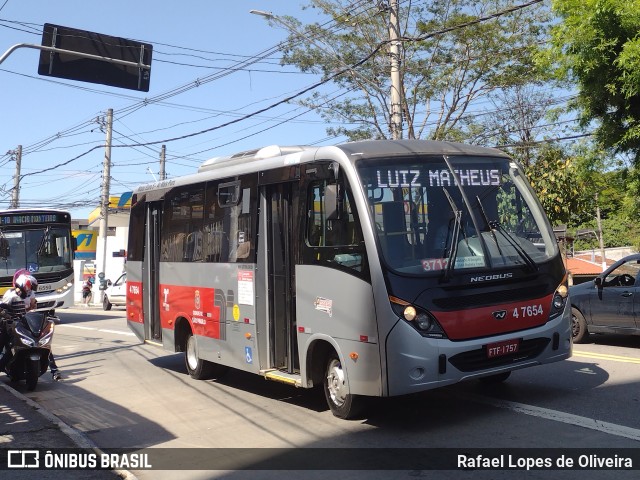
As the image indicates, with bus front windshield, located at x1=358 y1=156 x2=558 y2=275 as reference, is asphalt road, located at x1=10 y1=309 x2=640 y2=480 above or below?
below

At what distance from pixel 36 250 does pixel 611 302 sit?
17116 millimetres

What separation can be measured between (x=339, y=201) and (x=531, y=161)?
22.8 meters

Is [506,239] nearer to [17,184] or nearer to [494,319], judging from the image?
[494,319]

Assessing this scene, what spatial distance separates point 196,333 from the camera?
10430mm

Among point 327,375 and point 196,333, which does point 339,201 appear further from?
point 196,333

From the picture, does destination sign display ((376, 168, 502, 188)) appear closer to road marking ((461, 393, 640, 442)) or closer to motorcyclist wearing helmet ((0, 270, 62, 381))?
road marking ((461, 393, 640, 442))

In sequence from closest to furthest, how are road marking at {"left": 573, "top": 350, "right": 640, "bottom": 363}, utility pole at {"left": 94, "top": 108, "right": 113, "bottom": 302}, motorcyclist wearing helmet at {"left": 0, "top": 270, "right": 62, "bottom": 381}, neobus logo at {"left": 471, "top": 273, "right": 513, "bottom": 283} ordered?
neobus logo at {"left": 471, "top": 273, "right": 513, "bottom": 283}
road marking at {"left": 573, "top": 350, "right": 640, "bottom": 363}
motorcyclist wearing helmet at {"left": 0, "top": 270, "right": 62, "bottom": 381}
utility pole at {"left": 94, "top": 108, "right": 113, "bottom": 302}

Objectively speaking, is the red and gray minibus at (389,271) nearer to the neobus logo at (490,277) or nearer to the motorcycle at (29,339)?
the neobus logo at (490,277)

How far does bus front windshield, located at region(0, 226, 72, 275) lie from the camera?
2067 centimetres

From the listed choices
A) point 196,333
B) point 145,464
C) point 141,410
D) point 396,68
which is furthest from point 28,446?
point 396,68

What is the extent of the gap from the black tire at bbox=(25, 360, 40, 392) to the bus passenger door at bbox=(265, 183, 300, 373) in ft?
14.2

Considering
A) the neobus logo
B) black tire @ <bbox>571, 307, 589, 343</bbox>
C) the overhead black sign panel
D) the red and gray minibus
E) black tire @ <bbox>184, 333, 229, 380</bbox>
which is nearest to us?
the red and gray minibus

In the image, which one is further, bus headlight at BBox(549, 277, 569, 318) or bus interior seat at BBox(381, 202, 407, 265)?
bus headlight at BBox(549, 277, 569, 318)

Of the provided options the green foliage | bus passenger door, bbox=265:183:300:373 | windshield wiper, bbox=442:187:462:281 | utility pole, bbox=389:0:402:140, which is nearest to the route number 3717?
windshield wiper, bbox=442:187:462:281
